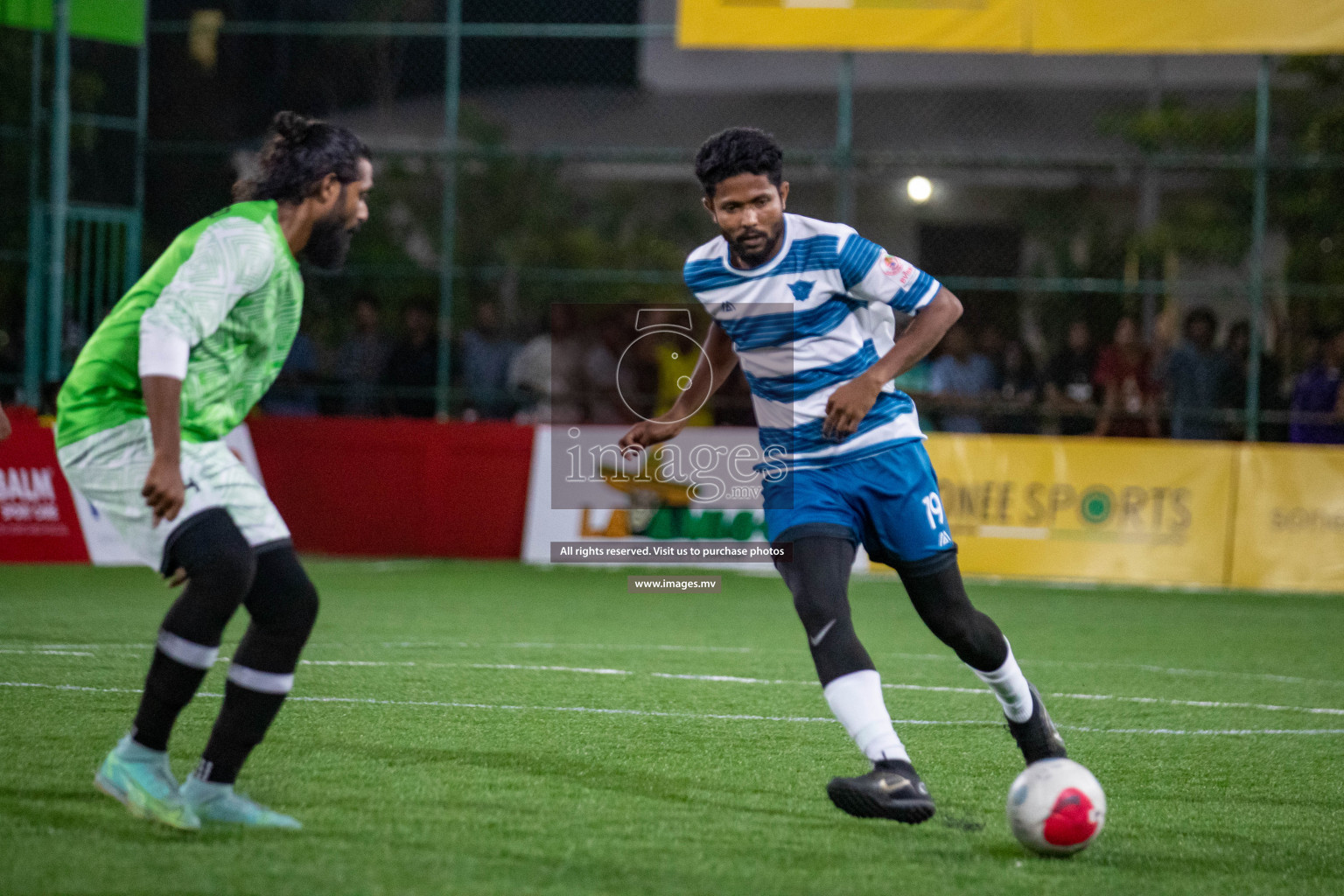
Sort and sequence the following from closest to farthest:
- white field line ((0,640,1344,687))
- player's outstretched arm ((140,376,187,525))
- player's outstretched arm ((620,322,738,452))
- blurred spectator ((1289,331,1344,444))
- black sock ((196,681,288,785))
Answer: player's outstretched arm ((140,376,187,525)) → black sock ((196,681,288,785)) → player's outstretched arm ((620,322,738,452)) → white field line ((0,640,1344,687)) → blurred spectator ((1289,331,1344,444))

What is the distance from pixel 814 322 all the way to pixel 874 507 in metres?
0.61

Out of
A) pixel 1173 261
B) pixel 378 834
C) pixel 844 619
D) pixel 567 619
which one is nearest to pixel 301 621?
pixel 378 834

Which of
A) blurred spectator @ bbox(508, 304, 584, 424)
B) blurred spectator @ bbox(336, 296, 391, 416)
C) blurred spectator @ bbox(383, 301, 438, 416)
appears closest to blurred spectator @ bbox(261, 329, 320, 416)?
blurred spectator @ bbox(336, 296, 391, 416)

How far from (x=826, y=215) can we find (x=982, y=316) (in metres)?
3.40

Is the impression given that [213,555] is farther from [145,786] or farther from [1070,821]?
[1070,821]

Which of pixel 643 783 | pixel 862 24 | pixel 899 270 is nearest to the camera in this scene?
pixel 899 270

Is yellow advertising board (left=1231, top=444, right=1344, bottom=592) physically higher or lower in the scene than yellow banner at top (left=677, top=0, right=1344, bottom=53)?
lower

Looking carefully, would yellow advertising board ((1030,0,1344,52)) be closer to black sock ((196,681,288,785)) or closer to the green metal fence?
the green metal fence

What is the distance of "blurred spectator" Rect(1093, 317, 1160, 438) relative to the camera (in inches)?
578

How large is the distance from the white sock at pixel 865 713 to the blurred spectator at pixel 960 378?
10.0 metres

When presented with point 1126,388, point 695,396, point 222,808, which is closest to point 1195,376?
point 1126,388

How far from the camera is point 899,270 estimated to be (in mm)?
5180

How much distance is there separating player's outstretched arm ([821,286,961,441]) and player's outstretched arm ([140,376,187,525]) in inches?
73.6

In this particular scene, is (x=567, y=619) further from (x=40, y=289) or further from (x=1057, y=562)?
(x=40, y=289)
